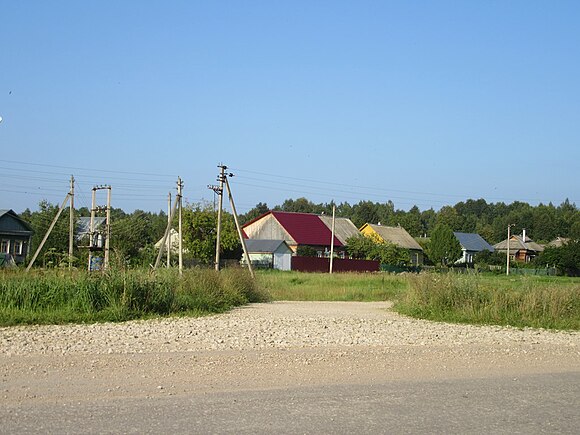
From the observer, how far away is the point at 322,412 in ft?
25.1

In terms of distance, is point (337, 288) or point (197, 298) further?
point (337, 288)

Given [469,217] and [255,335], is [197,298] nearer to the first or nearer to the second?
[255,335]

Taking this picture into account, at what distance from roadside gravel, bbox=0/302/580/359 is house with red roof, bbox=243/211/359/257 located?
6296cm

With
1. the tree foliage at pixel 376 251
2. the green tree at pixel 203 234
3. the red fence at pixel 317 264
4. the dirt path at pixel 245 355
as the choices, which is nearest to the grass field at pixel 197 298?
the dirt path at pixel 245 355

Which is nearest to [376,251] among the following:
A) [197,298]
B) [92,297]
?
[197,298]

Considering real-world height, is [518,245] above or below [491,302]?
above

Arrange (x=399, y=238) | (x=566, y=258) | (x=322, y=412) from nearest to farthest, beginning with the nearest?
(x=322, y=412) → (x=566, y=258) → (x=399, y=238)

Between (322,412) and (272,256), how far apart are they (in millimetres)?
63544

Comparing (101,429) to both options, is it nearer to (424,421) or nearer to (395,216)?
(424,421)

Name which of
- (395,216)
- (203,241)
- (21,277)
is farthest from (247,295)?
(395,216)

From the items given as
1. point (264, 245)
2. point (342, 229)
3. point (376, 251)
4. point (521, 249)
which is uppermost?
point (342, 229)

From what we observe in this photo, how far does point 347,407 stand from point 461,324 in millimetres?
11777

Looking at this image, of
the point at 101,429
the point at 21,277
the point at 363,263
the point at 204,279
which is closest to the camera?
the point at 101,429

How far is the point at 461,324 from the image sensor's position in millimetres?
19016
